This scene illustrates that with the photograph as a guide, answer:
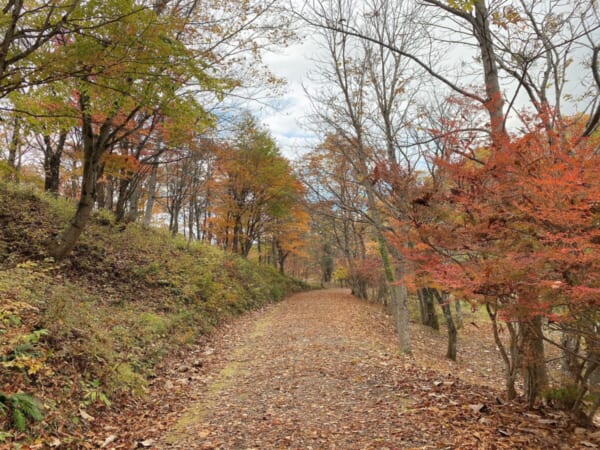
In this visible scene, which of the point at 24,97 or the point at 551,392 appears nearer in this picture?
the point at 551,392

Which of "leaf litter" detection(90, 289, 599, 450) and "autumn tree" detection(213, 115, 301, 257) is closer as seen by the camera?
"leaf litter" detection(90, 289, 599, 450)

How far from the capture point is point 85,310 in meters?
5.58

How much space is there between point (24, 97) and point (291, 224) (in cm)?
1800

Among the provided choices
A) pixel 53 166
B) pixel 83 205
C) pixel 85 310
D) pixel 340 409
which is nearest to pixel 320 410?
pixel 340 409

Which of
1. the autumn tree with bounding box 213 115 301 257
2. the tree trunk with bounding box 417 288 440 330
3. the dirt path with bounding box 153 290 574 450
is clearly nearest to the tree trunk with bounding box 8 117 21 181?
the dirt path with bounding box 153 290 574 450

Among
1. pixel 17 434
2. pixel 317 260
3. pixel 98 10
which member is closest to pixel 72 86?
pixel 98 10

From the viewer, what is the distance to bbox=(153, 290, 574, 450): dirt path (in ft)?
10.9

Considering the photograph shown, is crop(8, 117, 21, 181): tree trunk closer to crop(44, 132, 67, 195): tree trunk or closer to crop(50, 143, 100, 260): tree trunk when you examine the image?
crop(44, 132, 67, 195): tree trunk

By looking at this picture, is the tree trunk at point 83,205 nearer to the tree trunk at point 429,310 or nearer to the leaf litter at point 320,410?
the leaf litter at point 320,410

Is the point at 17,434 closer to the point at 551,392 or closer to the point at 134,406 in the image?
the point at 134,406

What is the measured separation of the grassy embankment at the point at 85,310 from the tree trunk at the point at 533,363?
4.61m

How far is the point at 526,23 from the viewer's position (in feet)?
16.6

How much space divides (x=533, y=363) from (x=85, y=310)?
20.5 ft

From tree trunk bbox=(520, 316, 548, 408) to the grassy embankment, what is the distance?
15.1 ft
